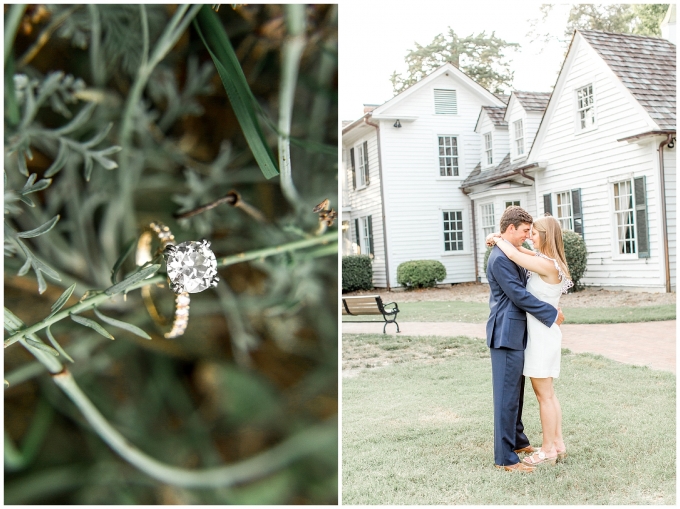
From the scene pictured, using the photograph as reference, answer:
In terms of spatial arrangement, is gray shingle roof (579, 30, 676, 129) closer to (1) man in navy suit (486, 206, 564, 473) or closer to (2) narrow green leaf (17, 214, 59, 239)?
(1) man in navy suit (486, 206, 564, 473)

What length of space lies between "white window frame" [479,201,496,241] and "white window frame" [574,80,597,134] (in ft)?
5.95

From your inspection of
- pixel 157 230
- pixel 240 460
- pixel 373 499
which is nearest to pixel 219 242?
pixel 157 230

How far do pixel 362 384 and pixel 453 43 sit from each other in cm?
910

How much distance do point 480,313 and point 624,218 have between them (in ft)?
6.61

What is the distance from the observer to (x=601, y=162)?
7027 millimetres

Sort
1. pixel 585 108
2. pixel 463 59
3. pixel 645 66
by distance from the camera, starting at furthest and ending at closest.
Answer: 1. pixel 463 59
2. pixel 585 108
3. pixel 645 66

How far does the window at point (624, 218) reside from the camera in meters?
6.66

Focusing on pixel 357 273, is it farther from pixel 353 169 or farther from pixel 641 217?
pixel 641 217

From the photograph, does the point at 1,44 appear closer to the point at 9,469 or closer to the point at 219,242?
the point at 219,242

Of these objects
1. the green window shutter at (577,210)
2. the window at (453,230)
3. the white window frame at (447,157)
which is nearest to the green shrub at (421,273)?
the window at (453,230)

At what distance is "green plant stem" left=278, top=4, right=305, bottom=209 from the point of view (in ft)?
3.51

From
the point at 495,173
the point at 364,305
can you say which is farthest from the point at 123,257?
the point at 495,173

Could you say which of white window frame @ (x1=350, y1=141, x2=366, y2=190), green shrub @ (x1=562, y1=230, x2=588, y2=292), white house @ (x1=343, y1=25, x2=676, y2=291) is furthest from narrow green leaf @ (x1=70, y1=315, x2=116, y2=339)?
white window frame @ (x1=350, y1=141, x2=366, y2=190)

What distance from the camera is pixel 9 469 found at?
43.4 inches
